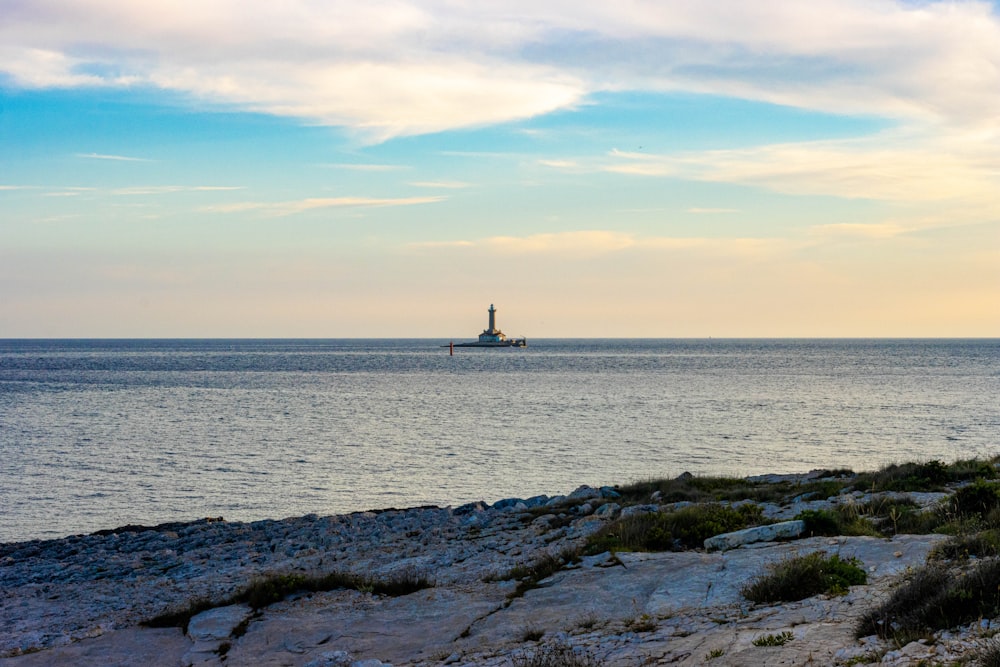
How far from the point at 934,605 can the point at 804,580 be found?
2.16 meters

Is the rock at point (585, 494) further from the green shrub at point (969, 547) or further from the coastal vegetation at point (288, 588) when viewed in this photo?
the green shrub at point (969, 547)

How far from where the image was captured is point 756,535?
13.5m

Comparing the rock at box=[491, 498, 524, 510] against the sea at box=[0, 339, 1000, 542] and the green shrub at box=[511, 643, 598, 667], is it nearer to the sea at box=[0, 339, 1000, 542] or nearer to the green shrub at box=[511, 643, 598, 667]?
Answer: the sea at box=[0, 339, 1000, 542]

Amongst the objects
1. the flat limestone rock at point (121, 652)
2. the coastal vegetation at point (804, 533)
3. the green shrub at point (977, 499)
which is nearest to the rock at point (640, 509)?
the coastal vegetation at point (804, 533)

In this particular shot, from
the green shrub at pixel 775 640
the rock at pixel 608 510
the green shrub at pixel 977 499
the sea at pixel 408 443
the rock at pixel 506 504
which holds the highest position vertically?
the green shrub at pixel 977 499

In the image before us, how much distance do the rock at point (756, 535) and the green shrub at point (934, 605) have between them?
4.51 m

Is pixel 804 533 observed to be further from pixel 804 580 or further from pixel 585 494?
pixel 585 494

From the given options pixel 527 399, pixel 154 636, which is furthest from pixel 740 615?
pixel 527 399

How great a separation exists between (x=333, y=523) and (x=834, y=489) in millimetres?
12816

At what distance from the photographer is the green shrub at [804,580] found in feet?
33.2

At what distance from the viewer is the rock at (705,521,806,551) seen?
13.4m

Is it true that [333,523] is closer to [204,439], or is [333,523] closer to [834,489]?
[834,489]

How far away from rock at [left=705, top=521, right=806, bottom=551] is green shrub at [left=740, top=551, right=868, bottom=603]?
2.64 m

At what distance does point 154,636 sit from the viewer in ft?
41.9
